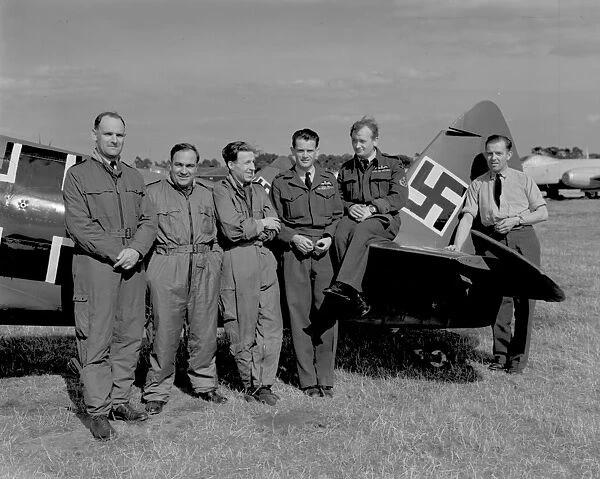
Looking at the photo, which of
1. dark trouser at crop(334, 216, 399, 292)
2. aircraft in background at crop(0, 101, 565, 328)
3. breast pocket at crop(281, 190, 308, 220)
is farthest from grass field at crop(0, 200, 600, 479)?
breast pocket at crop(281, 190, 308, 220)

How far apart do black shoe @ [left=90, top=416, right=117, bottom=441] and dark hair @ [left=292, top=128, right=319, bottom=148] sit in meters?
2.43

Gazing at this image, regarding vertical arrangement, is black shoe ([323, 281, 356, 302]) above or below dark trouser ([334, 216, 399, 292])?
below

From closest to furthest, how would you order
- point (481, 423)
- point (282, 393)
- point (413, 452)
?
point (413, 452)
point (481, 423)
point (282, 393)

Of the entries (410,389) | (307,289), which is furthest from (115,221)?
(410,389)

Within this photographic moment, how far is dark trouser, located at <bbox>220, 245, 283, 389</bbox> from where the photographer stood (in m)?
4.91

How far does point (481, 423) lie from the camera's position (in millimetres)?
4598

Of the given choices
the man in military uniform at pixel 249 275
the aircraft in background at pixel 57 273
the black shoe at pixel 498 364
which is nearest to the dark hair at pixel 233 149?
the man in military uniform at pixel 249 275

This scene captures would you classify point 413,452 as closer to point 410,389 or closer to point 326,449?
point 326,449

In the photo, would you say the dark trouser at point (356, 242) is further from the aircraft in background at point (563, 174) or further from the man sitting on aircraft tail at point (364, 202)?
the aircraft in background at point (563, 174)

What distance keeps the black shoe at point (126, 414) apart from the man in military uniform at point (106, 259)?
12 centimetres

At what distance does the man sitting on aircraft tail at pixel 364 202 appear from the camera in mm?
4684

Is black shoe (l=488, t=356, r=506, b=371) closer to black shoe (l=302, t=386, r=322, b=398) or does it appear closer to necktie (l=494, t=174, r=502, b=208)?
necktie (l=494, t=174, r=502, b=208)

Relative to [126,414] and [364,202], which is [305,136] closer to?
[364,202]

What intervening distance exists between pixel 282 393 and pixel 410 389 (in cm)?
108
